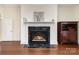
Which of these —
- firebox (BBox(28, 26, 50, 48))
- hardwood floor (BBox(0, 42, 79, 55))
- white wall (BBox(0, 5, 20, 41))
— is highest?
white wall (BBox(0, 5, 20, 41))

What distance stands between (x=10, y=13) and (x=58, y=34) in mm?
2845

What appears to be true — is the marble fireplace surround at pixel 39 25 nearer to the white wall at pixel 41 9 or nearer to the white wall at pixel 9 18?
the white wall at pixel 41 9

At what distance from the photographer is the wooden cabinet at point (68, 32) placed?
27.8 feet

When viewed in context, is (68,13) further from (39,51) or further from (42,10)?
(39,51)

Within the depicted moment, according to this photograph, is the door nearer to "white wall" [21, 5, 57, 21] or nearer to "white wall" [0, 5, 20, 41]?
"white wall" [0, 5, 20, 41]

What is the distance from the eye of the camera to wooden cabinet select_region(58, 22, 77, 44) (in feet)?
27.8

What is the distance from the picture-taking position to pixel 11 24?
927 centimetres

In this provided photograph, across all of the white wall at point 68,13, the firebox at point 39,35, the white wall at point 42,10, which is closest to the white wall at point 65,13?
the white wall at point 68,13

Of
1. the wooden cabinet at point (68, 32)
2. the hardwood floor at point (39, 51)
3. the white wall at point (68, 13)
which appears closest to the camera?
the hardwood floor at point (39, 51)

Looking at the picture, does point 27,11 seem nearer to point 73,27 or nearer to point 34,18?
point 34,18

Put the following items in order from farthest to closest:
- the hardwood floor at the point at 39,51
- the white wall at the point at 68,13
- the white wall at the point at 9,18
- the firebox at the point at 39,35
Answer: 1. the white wall at the point at 9,18
2. the white wall at the point at 68,13
3. the firebox at the point at 39,35
4. the hardwood floor at the point at 39,51

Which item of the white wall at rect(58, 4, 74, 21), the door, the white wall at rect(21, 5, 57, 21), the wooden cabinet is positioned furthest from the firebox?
the door

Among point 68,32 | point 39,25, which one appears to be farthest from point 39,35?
point 68,32

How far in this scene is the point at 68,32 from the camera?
8508 mm
